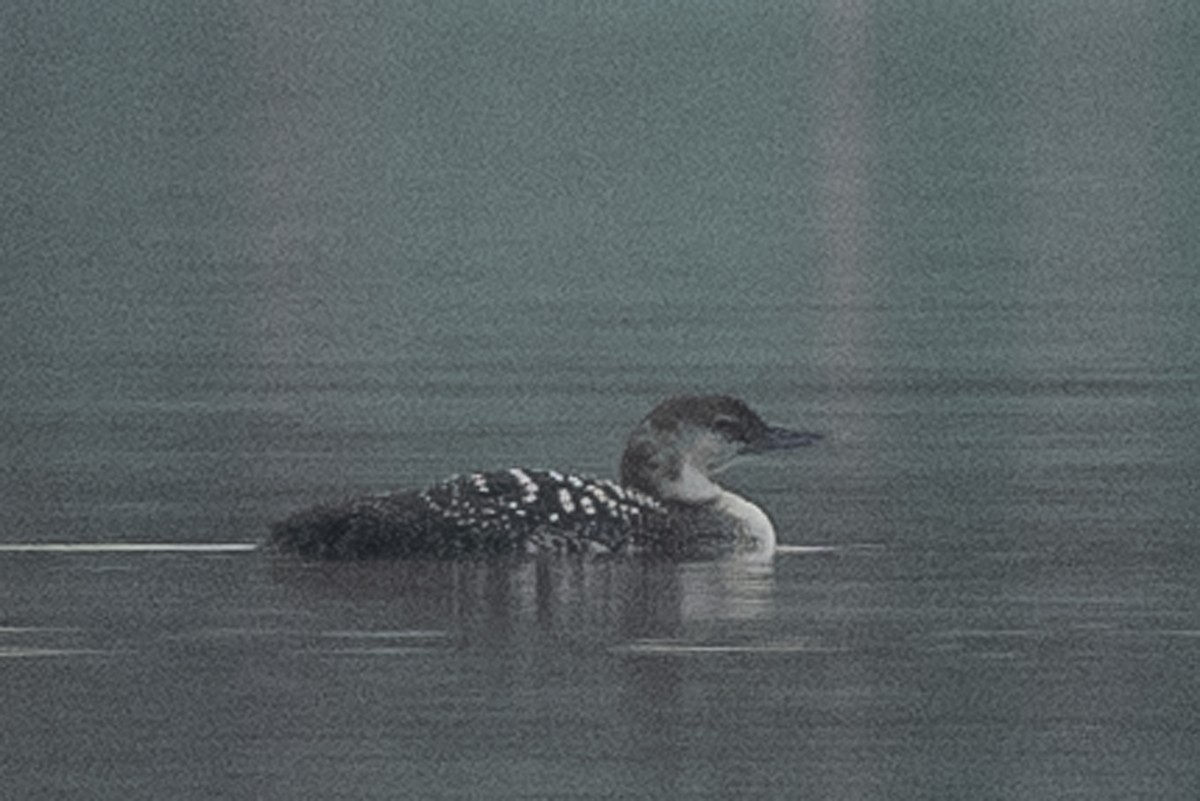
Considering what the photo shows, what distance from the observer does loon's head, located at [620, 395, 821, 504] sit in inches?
612

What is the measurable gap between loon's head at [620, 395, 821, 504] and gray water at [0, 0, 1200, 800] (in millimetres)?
289

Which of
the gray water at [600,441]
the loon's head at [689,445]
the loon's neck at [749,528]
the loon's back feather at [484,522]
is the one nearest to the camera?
the gray water at [600,441]

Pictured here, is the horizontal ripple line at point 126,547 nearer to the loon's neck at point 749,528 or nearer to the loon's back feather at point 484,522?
the loon's back feather at point 484,522

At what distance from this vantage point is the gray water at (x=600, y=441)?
40.6 ft

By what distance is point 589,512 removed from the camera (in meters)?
15.2

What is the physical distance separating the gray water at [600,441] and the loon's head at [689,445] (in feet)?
0.95

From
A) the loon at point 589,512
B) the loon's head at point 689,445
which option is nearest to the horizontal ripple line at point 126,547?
the loon at point 589,512

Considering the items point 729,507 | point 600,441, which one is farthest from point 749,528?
point 600,441

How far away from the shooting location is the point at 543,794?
38.0ft

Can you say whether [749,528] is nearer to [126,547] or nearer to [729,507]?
[729,507]

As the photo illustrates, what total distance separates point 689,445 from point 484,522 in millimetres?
715

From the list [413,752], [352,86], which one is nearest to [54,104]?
[352,86]

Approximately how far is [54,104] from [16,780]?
3178 centimetres

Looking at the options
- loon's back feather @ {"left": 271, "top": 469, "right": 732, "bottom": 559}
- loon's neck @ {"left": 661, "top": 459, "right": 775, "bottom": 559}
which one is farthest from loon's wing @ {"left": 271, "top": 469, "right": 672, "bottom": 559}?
loon's neck @ {"left": 661, "top": 459, "right": 775, "bottom": 559}
